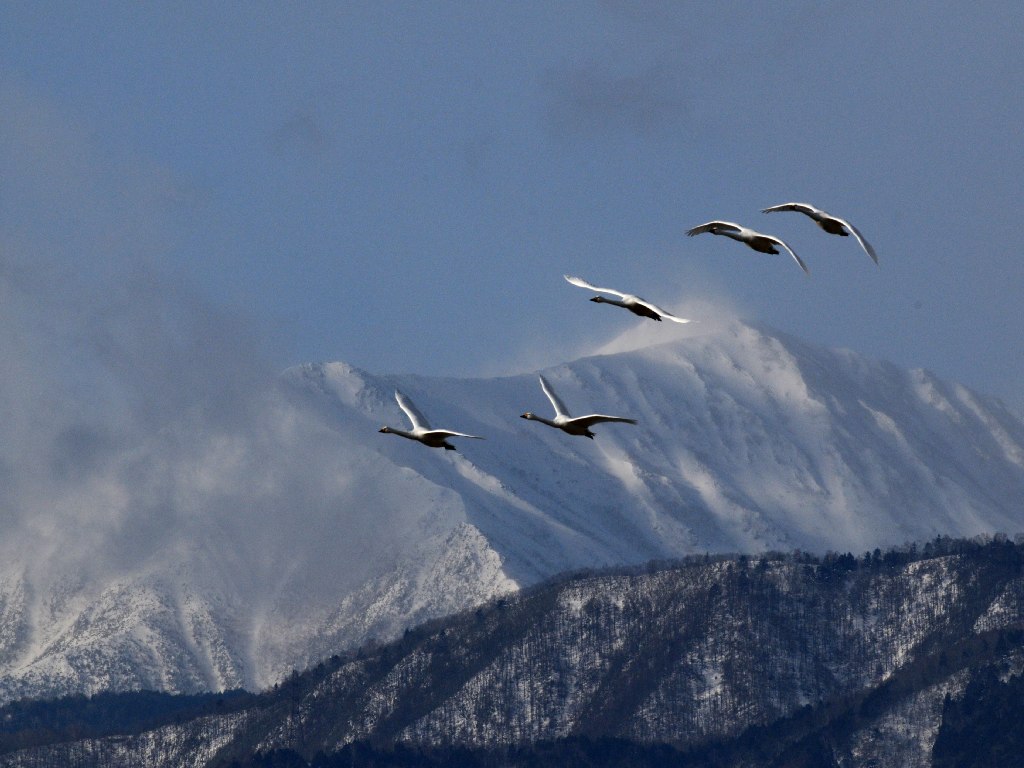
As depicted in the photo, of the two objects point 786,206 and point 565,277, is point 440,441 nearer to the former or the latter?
point 565,277

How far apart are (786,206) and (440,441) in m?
20.8

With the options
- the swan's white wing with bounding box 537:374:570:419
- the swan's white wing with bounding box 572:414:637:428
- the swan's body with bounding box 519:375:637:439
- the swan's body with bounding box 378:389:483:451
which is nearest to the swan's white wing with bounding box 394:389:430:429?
the swan's body with bounding box 378:389:483:451

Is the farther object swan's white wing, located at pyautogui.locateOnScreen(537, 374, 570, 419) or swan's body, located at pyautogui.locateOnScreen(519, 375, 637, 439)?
swan's white wing, located at pyautogui.locateOnScreen(537, 374, 570, 419)

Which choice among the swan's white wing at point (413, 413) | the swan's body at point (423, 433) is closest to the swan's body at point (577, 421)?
the swan's body at point (423, 433)

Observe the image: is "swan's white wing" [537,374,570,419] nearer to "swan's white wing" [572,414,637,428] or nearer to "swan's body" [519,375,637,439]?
"swan's body" [519,375,637,439]

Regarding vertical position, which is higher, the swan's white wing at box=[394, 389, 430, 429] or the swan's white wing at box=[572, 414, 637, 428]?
the swan's white wing at box=[572, 414, 637, 428]

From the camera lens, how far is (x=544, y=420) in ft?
395

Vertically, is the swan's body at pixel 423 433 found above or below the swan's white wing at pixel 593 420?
below

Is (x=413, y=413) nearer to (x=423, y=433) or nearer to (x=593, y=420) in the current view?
(x=423, y=433)

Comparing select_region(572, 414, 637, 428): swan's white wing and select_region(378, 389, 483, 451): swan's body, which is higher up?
select_region(572, 414, 637, 428): swan's white wing

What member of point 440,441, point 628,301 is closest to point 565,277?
point 628,301

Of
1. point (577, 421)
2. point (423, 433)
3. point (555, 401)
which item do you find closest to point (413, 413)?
point (423, 433)

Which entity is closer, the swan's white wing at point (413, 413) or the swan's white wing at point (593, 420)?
the swan's white wing at point (593, 420)

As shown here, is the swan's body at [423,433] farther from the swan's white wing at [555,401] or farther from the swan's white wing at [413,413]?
the swan's white wing at [555,401]
